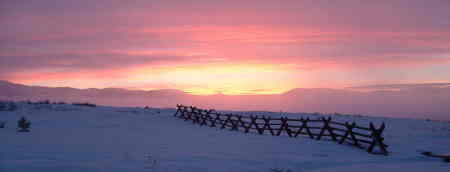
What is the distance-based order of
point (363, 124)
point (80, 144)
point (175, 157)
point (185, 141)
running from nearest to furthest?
point (175, 157) < point (80, 144) < point (185, 141) < point (363, 124)

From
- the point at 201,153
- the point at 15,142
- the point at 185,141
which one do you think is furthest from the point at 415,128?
the point at 15,142

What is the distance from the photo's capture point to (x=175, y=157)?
14016 mm

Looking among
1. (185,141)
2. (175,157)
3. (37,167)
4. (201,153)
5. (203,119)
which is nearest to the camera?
(37,167)

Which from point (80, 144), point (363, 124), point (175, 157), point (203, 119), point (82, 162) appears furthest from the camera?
point (363, 124)

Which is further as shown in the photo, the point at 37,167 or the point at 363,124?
the point at 363,124

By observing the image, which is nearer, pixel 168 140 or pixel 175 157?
pixel 175 157

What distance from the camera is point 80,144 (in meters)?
16.6

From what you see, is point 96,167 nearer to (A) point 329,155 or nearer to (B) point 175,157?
(B) point 175,157

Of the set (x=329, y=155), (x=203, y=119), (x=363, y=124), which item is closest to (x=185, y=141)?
(x=329, y=155)

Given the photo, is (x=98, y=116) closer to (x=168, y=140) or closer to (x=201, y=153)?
(x=168, y=140)

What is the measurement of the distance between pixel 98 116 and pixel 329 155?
23.7 m

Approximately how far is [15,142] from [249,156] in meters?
8.87

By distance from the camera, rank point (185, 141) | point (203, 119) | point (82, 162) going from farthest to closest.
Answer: point (203, 119)
point (185, 141)
point (82, 162)

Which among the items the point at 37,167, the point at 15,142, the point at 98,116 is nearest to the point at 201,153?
the point at 37,167
